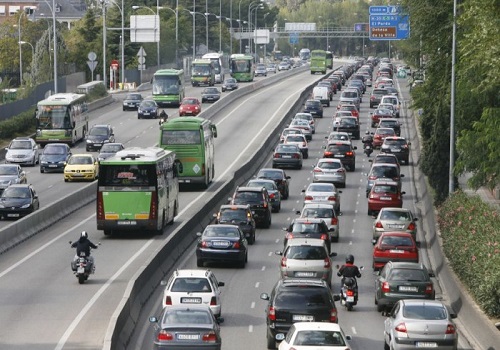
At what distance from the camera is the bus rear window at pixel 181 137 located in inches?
2313

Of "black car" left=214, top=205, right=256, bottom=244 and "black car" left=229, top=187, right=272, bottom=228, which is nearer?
"black car" left=214, top=205, right=256, bottom=244

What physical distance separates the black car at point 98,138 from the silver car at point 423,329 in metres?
50.6

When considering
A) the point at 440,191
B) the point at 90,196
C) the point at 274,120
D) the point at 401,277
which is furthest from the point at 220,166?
the point at 401,277

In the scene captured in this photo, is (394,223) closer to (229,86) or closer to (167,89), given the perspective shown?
(167,89)

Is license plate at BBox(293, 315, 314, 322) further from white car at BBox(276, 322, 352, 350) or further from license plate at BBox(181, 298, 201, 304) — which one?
white car at BBox(276, 322, 352, 350)

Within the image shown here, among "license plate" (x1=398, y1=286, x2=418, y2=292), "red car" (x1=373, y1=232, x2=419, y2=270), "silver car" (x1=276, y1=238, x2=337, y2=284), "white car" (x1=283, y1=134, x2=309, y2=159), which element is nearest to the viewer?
"license plate" (x1=398, y1=286, x2=418, y2=292)

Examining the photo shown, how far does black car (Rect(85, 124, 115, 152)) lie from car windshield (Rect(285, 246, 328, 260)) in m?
41.2

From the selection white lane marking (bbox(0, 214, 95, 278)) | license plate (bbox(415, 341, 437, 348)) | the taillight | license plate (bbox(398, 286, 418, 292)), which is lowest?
white lane marking (bbox(0, 214, 95, 278))

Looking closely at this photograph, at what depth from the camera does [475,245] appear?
3584 centimetres

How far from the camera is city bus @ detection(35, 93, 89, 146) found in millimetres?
77875

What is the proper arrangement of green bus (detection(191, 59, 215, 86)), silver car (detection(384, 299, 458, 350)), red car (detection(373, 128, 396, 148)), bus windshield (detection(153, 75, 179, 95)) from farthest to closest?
green bus (detection(191, 59, 215, 86)) < bus windshield (detection(153, 75, 179, 95)) < red car (detection(373, 128, 396, 148)) < silver car (detection(384, 299, 458, 350))

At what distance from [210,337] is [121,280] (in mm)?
12242

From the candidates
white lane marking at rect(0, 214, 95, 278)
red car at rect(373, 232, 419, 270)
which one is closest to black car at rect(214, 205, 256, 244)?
white lane marking at rect(0, 214, 95, 278)

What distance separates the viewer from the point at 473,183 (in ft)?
158
